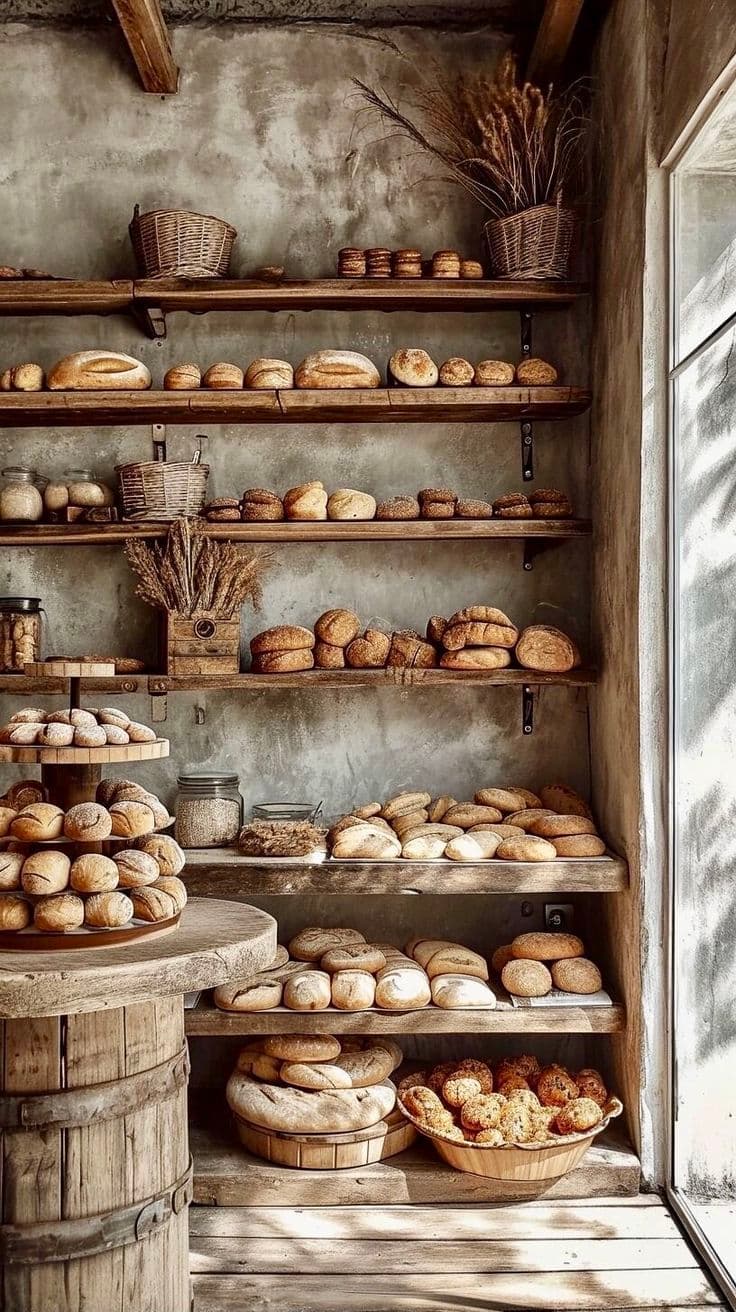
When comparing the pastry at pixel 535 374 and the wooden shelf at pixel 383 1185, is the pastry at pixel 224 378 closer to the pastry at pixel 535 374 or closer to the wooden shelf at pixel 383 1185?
the pastry at pixel 535 374

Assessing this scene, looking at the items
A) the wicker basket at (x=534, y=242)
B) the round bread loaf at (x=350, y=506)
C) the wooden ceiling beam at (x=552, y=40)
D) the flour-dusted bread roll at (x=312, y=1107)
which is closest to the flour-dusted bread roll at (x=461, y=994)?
the flour-dusted bread roll at (x=312, y=1107)

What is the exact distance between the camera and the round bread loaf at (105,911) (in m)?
2.24

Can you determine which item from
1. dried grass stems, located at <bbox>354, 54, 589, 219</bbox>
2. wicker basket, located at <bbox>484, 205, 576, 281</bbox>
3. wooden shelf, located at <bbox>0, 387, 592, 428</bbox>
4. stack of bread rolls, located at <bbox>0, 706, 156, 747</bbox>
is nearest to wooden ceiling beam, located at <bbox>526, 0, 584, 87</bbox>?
dried grass stems, located at <bbox>354, 54, 589, 219</bbox>

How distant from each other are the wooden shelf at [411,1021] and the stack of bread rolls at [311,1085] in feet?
0.27

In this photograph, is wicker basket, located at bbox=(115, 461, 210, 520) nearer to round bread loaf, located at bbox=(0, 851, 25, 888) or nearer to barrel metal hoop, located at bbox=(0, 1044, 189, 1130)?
round bread loaf, located at bbox=(0, 851, 25, 888)

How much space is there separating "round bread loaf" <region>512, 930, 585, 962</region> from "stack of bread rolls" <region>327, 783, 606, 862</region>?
31 cm

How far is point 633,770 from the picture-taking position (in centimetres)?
335

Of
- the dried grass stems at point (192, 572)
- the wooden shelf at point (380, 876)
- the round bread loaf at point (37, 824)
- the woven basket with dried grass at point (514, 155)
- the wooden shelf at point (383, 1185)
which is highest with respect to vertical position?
the woven basket with dried grass at point (514, 155)

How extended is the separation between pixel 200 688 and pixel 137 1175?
1.69 metres

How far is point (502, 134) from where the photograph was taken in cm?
368

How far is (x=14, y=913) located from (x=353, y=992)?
1.41m

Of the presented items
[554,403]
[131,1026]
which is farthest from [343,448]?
[131,1026]

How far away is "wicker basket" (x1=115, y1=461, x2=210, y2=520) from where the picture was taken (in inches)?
145

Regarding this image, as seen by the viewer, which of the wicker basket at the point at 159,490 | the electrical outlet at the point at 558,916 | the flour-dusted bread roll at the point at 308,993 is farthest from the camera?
the electrical outlet at the point at 558,916
